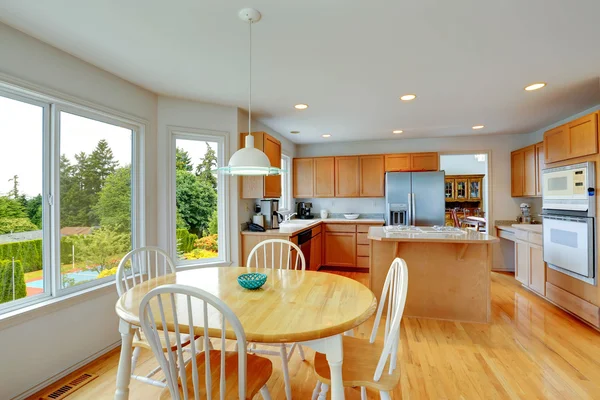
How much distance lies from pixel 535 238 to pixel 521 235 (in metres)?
0.33

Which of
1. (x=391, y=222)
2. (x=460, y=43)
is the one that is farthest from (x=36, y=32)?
(x=391, y=222)

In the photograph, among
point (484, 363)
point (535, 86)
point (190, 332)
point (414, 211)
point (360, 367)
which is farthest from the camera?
point (414, 211)

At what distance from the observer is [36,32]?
1807 millimetres

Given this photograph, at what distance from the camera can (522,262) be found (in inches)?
150

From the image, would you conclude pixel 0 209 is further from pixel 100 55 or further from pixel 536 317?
pixel 536 317

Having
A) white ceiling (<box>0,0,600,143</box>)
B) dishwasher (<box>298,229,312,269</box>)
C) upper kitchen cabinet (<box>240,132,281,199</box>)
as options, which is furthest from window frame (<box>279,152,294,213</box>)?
white ceiling (<box>0,0,600,143</box>)

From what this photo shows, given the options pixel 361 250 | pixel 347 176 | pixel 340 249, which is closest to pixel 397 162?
pixel 347 176

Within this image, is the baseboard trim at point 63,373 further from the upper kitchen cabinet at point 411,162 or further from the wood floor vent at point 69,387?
the upper kitchen cabinet at point 411,162

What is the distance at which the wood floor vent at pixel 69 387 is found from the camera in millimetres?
1805

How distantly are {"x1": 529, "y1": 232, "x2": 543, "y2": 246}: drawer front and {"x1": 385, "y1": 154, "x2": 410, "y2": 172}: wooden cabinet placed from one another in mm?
1949

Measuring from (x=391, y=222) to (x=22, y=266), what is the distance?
4412 mm

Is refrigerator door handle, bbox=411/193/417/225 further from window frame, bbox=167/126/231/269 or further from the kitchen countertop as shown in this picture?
window frame, bbox=167/126/231/269

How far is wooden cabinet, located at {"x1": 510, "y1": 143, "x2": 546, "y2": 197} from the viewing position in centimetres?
398

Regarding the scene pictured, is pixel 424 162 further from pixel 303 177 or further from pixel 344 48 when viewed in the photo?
pixel 344 48
